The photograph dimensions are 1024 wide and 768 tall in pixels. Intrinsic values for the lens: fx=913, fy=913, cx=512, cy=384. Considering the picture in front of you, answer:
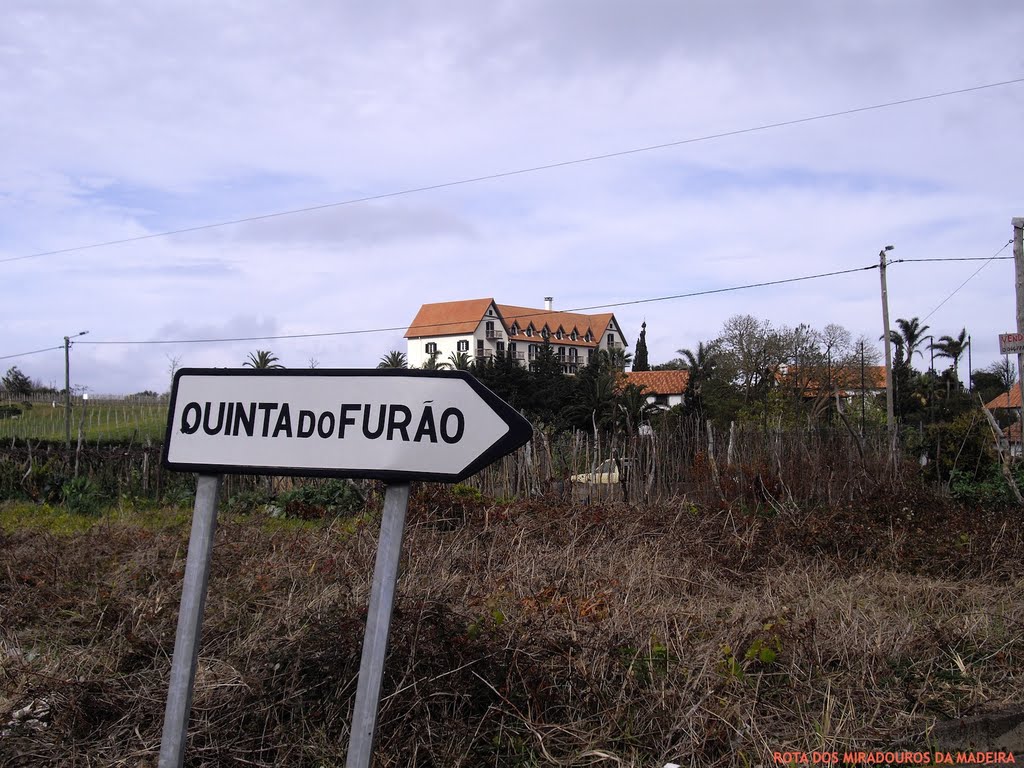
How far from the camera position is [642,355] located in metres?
86.6

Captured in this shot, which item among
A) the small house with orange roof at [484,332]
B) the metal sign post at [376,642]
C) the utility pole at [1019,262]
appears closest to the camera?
the metal sign post at [376,642]

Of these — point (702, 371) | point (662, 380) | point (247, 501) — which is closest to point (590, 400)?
point (702, 371)

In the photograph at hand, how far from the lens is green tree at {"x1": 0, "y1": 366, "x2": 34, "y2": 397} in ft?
167

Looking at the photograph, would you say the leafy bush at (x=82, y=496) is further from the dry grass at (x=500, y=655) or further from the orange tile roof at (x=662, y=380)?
the orange tile roof at (x=662, y=380)

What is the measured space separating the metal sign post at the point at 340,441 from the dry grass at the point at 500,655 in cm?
92

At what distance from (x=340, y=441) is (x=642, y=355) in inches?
3340

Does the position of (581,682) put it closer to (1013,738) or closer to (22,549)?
(1013,738)

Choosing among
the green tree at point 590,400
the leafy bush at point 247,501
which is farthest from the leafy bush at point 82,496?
the green tree at point 590,400

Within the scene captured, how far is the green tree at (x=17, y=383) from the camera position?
167 feet

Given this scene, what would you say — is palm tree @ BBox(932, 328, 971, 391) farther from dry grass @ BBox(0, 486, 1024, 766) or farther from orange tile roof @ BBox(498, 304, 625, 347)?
dry grass @ BBox(0, 486, 1024, 766)

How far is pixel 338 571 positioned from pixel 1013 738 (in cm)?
364

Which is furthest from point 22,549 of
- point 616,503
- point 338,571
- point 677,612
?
point 616,503

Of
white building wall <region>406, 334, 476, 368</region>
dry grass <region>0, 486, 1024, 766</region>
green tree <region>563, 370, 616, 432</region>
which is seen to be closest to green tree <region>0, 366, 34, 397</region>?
green tree <region>563, 370, 616, 432</region>

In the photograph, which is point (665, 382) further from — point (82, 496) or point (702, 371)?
point (82, 496)
